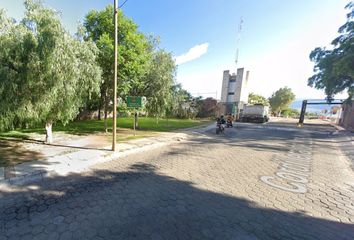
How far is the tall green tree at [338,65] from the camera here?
14625 millimetres

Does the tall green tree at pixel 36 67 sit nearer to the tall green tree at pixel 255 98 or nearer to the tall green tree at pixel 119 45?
the tall green tree at pixel 119 45

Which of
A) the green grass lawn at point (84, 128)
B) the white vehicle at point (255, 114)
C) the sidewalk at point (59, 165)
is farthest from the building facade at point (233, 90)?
the sidewalk at point (59, 165)

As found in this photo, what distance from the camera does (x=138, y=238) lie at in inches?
109

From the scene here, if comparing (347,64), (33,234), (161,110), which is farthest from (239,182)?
(347,64)

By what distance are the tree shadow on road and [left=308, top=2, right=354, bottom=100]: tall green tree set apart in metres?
16.3

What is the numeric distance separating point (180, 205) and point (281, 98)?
64352 millimetres

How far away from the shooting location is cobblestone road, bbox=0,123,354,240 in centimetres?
300

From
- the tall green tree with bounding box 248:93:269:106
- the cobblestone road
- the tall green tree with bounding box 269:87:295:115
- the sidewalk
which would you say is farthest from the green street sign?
the tall green tree with bounding box 269:87:295:115

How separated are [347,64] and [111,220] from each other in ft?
62.5

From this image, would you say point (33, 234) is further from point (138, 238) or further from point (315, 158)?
point (315, 158)

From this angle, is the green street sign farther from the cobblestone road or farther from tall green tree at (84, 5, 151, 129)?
the cobblestone road

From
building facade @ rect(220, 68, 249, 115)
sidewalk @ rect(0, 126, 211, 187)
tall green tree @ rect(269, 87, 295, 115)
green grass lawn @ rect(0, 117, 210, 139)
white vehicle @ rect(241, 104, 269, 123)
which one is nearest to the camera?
sidewalk @ rect(0, 126, 211, 187)

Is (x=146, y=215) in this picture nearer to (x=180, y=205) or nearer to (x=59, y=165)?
(x=180, y=205)

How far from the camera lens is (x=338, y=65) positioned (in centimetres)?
1478
